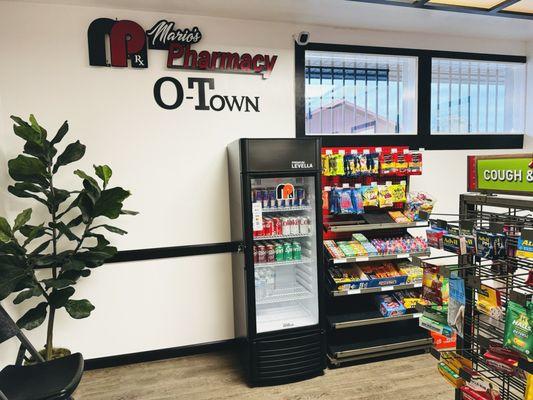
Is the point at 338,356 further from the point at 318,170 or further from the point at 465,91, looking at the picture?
the point at 465,91

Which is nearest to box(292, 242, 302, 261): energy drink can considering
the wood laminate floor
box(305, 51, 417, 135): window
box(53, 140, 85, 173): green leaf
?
the wood laminate floor

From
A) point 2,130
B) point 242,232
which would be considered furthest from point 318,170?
point 2,130

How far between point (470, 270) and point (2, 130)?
3600 millimetres

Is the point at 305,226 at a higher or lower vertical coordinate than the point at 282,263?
higher

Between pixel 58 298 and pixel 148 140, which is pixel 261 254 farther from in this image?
pixel 58 298

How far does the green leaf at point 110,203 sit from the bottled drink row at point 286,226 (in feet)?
3.85

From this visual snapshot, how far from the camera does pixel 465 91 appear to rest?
4.58 meters

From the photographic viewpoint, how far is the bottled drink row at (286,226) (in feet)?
11.0

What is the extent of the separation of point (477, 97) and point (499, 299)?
375 centimetres

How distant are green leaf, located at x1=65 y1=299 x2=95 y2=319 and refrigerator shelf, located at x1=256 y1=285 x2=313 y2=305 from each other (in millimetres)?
1411

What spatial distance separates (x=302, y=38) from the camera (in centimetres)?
378

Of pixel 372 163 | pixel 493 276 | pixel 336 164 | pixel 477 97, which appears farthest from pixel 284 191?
pixel 477 97

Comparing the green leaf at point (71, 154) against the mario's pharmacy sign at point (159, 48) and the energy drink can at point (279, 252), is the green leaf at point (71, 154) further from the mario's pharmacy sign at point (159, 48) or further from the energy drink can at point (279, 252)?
the energy drink can at point (279, 252)

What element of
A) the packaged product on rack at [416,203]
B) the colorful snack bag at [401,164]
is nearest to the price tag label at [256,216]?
the colorful snack bag at [401,164]
